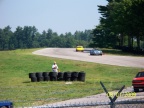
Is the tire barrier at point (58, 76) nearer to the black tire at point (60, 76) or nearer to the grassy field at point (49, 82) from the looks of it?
the black tire at point (60, 76)

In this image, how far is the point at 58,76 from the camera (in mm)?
29703

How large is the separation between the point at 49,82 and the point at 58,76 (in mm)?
1323

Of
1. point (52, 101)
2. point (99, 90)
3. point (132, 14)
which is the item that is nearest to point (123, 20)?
point (132, 14)

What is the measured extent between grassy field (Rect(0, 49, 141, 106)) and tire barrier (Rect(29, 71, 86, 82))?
600 mm

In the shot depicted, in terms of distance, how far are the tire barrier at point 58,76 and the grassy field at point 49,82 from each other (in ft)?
1.97

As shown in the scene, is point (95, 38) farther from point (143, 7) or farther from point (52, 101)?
point (52, 101)

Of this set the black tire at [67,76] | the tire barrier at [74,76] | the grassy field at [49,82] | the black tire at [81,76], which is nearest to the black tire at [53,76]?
the black tire at [67,76]

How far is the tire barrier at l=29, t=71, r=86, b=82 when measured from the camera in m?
29.2

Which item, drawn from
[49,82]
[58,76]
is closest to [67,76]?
[58,76]

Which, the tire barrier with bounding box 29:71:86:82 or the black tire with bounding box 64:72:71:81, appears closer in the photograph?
the tire barrier with bounding box 29:71:86:82

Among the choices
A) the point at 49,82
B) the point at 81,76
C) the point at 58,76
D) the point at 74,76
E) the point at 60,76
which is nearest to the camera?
the point at 49,82

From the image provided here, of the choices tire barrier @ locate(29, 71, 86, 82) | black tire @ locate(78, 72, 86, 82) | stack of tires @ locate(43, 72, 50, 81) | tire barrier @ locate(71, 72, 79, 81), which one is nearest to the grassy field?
black tire @ locate(78, 72, 86, 82)

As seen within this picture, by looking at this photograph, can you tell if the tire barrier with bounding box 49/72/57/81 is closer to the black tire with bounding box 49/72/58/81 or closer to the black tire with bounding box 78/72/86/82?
the black tire with bounding box 49/72/58/81

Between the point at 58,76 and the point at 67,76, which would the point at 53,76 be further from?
the point at 67,76
